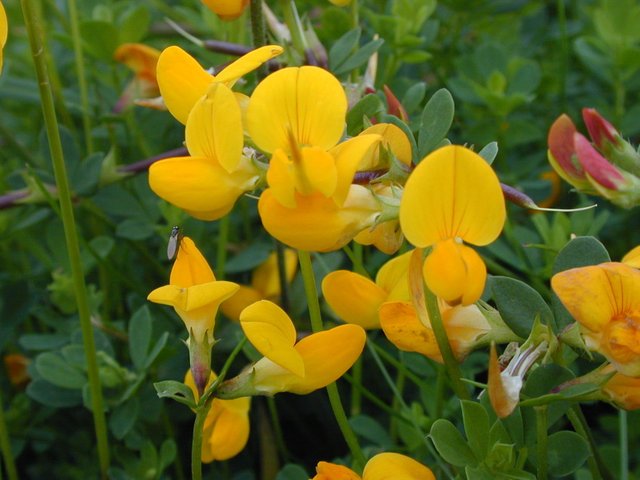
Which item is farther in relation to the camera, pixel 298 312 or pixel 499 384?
pixel 298 312

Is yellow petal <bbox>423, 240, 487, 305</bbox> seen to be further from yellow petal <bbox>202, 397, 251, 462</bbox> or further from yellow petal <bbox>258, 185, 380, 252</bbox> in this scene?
yellow petal <bbox>202, 397, 251, 462</bbox>

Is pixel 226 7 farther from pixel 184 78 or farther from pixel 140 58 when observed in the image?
pixel 140 58

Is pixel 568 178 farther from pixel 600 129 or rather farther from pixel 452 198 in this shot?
pixel 452 198

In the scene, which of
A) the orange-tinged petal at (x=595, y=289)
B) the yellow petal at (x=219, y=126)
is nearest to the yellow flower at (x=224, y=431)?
the yellow petal at (x=219, y=126)

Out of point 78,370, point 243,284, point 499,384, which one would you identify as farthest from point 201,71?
point 243,284

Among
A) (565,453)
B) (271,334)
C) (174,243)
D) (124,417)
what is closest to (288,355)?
(271,334)
